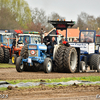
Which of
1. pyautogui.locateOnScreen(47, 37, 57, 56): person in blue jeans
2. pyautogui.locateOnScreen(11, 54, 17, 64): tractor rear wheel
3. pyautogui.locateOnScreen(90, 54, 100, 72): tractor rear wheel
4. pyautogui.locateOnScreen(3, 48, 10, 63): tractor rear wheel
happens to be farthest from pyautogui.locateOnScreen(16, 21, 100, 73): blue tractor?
pyautogui.locateOnScreen(3, 48, 10, 63): tractor rear wheel

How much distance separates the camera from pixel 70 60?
49.1ft

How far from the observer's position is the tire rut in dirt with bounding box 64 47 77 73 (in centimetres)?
1401

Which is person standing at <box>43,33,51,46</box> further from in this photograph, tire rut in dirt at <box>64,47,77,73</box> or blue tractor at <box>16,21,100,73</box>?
tire rut in dirt at <box>64,47,77,73</box>

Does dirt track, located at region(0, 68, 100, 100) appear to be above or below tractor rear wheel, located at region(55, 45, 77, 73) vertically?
below

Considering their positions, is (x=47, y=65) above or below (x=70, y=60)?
below

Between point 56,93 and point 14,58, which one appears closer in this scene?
point 56,93

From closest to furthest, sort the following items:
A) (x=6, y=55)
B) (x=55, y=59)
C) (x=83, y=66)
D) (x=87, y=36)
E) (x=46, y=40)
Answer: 1. (x=55, y=59)
2. (x=46, y=40)
3. (x=83, y=66)
4. (x=87, y=36)
5. (x=6, y=55)

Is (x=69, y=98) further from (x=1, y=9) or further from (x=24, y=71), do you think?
(x=1, y=9)

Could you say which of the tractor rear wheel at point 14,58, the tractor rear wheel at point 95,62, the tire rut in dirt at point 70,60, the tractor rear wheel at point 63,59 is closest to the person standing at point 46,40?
the tractor rear wheel at point 63,59

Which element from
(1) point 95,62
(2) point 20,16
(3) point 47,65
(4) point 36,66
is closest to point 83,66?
(1) point 95,62

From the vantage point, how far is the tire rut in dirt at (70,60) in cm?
1401

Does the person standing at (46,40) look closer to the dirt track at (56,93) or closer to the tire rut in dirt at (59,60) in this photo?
the tire rut in dirt at (59,60)

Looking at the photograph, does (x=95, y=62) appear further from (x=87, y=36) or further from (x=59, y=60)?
(x=59, y=60)

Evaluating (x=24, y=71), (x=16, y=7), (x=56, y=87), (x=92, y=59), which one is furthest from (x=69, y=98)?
(x=16, y=7)
